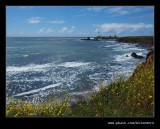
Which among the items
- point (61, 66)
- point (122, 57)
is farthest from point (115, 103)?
point (61, 66)

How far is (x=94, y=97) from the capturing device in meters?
8.00

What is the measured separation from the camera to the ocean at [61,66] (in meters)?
7.82

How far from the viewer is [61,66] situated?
25.8 ft

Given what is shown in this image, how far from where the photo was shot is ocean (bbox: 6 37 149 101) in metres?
7.82

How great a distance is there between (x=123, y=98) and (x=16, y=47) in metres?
2.33

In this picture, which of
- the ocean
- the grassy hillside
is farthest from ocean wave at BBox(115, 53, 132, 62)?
the grassy hillside

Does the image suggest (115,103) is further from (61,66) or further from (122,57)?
(61,66)

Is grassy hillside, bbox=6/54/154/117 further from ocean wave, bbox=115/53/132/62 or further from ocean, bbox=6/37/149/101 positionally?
ocean wave, bbox=115/53/132/62

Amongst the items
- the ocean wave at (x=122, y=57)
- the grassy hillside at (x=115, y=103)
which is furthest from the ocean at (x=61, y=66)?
the grassy hillside at (x=115, y=103)

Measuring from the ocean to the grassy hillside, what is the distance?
17 centimetres

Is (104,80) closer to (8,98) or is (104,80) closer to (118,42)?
(118,42)
